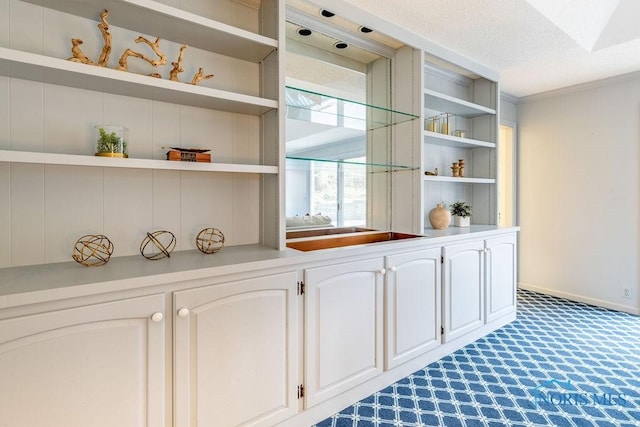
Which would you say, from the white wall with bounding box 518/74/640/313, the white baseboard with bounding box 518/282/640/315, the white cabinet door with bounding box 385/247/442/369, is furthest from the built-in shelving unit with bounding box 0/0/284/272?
the white baseboard with bounding box 518/282/640/315

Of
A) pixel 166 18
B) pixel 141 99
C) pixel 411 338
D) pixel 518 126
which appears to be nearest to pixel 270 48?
pixel 166 18

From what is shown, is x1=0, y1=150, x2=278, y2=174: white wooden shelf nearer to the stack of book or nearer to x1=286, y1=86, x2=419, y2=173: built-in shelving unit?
the stack of book

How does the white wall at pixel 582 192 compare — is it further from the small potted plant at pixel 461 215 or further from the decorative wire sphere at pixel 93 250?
the decorative wire sphere at pixel 93 250

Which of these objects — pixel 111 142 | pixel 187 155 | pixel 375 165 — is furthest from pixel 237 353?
pixel 375 165

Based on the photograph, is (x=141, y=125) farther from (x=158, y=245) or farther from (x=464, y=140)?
(x=464, y=140)

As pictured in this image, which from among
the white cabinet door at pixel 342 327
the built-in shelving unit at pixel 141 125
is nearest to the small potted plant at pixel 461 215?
the white cabinet door at pixel 342 327

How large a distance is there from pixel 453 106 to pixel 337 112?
4.19 feet

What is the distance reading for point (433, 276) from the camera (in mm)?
2342

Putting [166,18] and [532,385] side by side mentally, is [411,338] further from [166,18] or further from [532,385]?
[166,18]

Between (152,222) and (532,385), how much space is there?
2465 millimetres

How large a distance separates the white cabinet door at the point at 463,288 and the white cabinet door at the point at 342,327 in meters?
0.71

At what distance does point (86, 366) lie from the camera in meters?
1.17

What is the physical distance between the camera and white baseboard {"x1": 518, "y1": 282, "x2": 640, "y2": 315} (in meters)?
3.40

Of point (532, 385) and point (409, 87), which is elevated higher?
point (409, 87)
